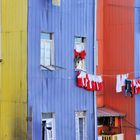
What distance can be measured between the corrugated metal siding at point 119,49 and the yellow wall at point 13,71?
21.9ft

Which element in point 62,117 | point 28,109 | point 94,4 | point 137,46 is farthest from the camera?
point 137,46

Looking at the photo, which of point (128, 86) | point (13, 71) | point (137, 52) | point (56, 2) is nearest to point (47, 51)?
point (13, 71)

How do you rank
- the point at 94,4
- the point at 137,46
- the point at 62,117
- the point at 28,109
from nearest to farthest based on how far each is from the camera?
the point at 28,109, the point at 62,117, the point at 94,4, the point at 137,46

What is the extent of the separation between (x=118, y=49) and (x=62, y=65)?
5230 millimetres

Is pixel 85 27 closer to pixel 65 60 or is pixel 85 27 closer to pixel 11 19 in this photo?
pixel 65 60

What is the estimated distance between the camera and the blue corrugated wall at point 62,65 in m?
17.1

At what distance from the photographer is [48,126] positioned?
17797 millimetres

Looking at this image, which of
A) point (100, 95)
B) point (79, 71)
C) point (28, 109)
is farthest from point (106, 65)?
point (28, 109)

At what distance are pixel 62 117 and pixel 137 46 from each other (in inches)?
232

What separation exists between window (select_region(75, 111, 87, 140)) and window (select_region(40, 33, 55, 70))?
7.41ft

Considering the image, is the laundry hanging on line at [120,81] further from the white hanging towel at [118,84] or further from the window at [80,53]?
the window at [80,53]

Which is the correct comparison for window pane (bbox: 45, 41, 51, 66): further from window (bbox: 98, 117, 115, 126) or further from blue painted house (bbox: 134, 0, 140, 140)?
blue painted house (bbox: 134, 0, 140, 140)

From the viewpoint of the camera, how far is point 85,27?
19.3 metres

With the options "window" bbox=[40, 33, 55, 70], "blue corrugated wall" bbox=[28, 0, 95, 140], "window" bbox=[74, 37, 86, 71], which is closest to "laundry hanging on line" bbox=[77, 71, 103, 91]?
"blue corrugated wall" bbox=[28, 0, 95, 140]
